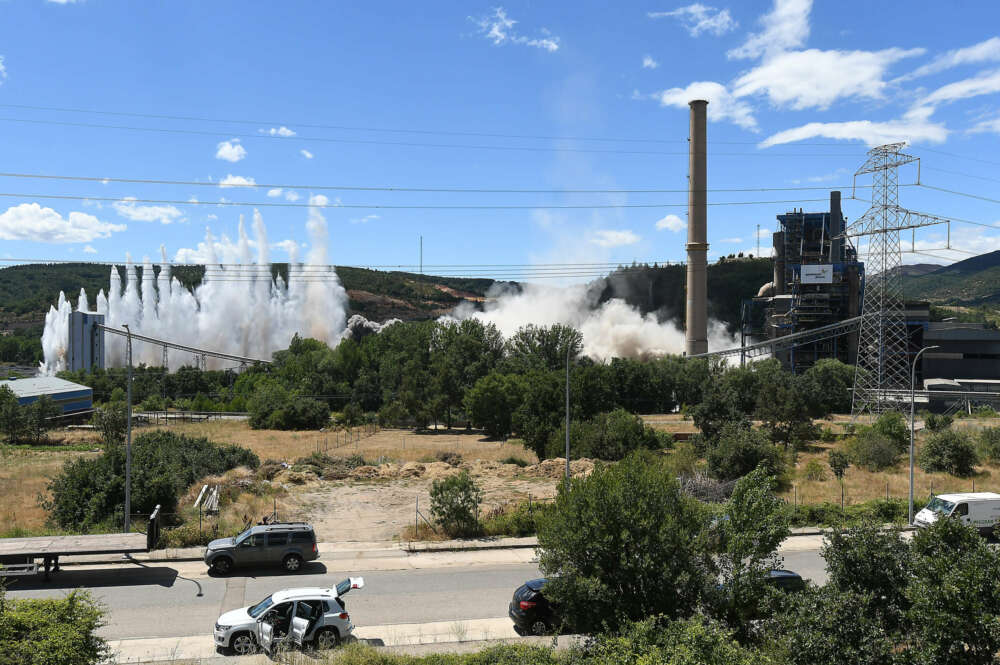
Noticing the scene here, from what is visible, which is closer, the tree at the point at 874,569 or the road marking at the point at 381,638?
the tree at the point at 874,569

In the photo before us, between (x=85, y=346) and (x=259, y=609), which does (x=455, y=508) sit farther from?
(x=85, y=346)

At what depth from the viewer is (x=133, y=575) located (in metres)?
21.0

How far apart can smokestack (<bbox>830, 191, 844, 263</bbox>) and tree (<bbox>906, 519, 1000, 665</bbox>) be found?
273 feet

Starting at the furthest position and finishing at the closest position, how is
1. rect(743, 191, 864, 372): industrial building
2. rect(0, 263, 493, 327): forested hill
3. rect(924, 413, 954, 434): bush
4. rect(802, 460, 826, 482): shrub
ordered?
1. rect(0, 263, 493, 327): forested hill
2. rect(743, 191, 864, 372): industrial building
3. rect(924, 413, 954, 434): bush
4. rect(802, 460, 826, 482): shrub

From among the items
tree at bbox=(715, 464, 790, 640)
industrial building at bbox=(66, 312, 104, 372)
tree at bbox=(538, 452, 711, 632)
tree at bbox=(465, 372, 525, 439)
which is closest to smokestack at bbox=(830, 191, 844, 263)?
tree at bbox=(465, 372, 525, 439)

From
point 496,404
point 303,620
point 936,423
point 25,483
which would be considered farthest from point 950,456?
point 25,483

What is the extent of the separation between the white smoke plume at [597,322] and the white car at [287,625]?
3480 inches

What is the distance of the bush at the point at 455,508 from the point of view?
1069 inches

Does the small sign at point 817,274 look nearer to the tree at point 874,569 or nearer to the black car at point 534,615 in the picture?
the tree at point 874,569

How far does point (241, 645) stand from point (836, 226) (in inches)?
3616

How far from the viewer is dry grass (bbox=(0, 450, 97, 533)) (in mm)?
28891

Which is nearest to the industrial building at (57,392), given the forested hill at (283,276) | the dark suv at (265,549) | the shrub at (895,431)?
the dark suv at (265,549)

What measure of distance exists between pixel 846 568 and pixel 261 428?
227 feet

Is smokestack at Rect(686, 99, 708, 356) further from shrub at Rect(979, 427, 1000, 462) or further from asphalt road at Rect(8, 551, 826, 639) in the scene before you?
asphalt road at Rect(8, 551, 826, 639)
